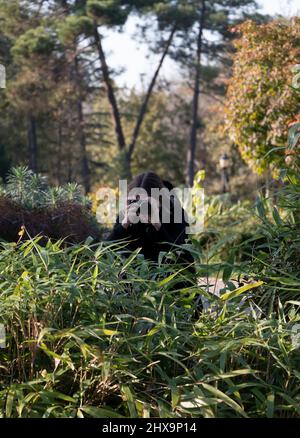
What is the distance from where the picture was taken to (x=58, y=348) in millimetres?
2463

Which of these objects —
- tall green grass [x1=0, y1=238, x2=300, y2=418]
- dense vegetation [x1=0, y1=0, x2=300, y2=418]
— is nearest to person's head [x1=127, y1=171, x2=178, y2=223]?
dense vegetation [x1=0, y1=0, x2=300, y2=418]

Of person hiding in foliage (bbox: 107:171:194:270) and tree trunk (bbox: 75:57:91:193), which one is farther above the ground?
tree trunk (bbox: 75:57:91:193)

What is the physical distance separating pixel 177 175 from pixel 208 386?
32.8 metres

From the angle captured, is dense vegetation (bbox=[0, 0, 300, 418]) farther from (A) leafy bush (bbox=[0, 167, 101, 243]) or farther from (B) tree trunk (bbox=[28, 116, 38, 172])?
(B) tree trunk (bbox=[28, 116, 38, 172])

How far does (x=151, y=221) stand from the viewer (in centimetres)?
398

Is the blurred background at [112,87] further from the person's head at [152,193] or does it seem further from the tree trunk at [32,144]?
the person's head at [152,193]

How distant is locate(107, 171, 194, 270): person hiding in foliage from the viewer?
398 cm

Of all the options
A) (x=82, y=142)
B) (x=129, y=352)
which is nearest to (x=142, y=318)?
(x=129, y=352)

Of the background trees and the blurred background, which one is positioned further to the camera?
the blurred background

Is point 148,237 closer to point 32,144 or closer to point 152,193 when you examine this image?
point 152,193

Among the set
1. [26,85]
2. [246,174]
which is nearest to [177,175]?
[246,174]

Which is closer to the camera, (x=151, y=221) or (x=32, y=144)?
(x=151, y=221)

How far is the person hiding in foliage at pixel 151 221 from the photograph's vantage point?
13.0 feet
